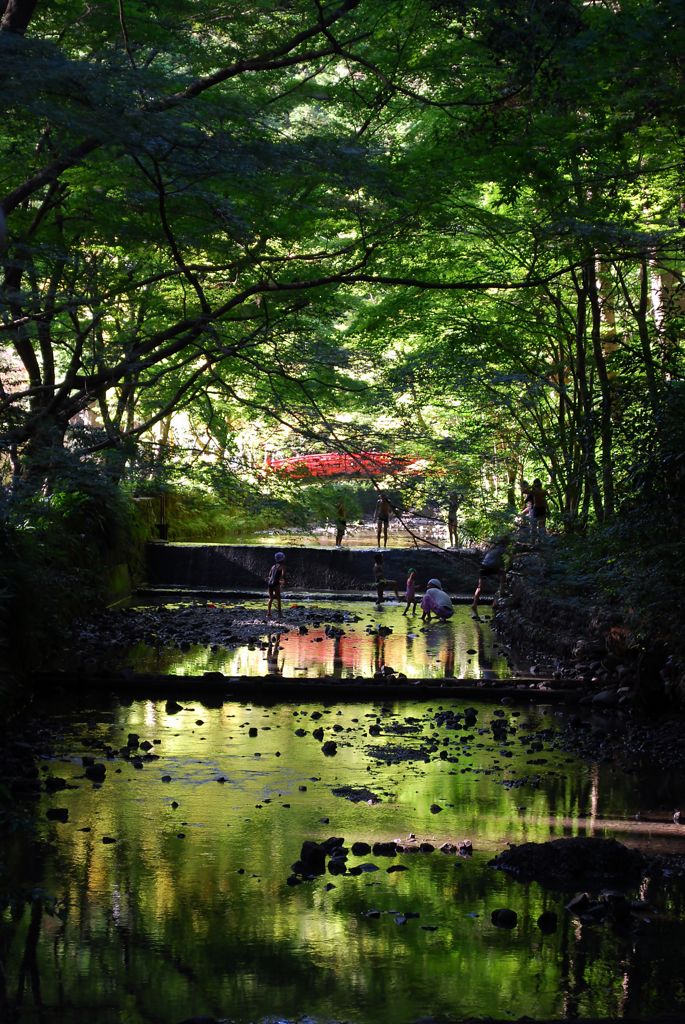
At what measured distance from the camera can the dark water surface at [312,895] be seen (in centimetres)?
557

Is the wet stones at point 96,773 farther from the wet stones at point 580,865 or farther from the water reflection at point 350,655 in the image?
the water reflection at point 350,655

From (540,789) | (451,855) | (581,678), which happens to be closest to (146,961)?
(451,855)

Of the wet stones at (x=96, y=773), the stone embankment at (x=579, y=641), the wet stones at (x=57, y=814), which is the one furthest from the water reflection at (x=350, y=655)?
the wet stones at (x=57, y=814)

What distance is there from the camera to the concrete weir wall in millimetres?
25250

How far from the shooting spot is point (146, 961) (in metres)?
5.93

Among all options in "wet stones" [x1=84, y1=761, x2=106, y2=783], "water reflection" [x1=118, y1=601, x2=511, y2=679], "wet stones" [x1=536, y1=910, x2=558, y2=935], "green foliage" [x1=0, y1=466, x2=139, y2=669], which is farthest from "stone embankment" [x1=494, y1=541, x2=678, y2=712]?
"green foliage" [x1=0, y1=466, x2=139, y2=669]

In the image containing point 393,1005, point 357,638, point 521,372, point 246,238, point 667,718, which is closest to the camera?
point 393,1005

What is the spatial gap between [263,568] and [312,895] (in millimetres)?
18592

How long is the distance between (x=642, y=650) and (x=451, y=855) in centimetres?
497

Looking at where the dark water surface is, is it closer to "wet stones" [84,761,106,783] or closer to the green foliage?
"wet stones" [84,761,106,783]

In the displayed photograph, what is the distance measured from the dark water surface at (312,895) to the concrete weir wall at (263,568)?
14.2 metres

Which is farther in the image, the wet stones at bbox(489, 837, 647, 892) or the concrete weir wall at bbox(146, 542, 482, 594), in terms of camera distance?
the concrete weir wall at bbox(146, 542, 482, 594)

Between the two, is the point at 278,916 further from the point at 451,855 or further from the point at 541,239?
the point at 541,239

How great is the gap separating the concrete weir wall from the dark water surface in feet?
46.5
